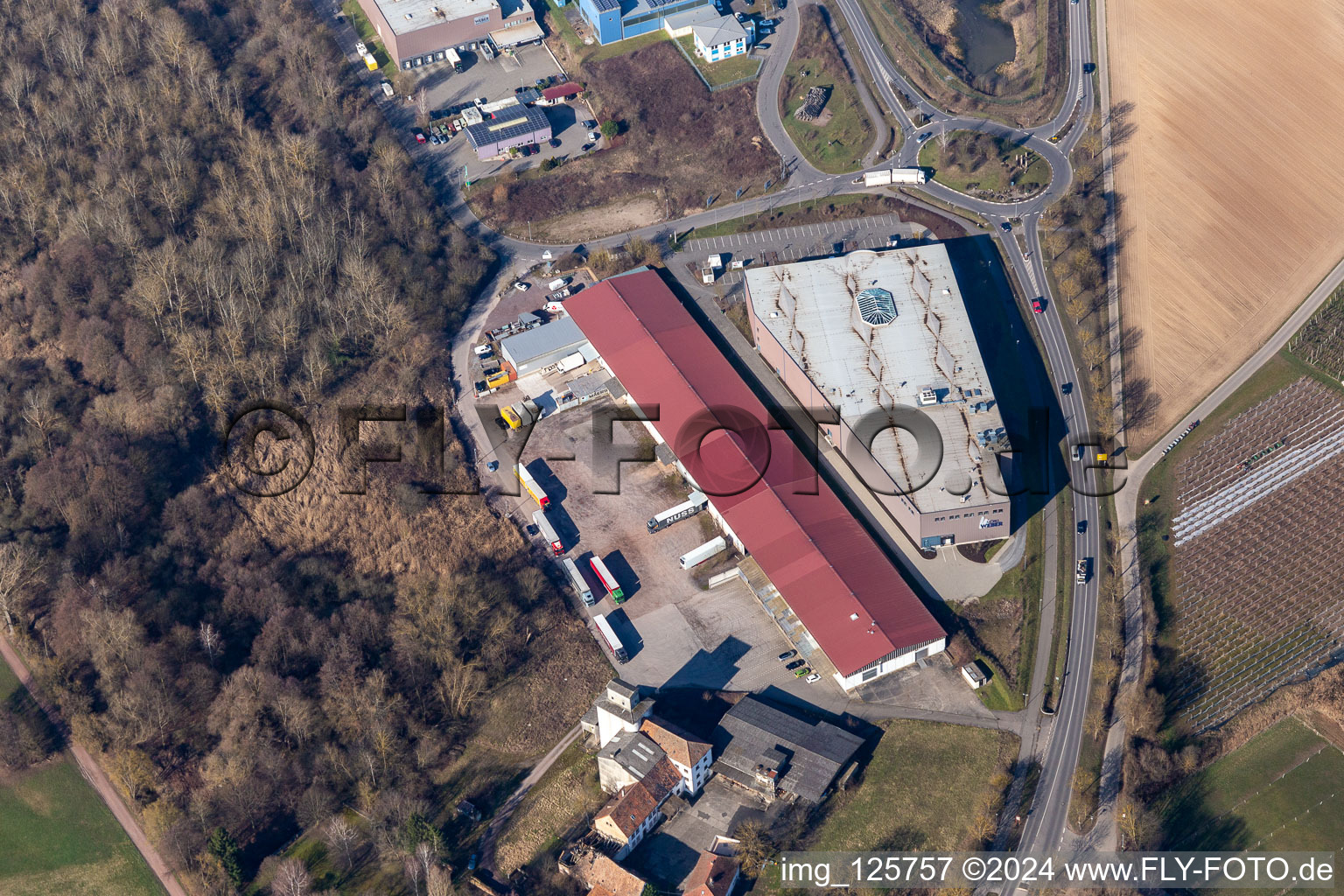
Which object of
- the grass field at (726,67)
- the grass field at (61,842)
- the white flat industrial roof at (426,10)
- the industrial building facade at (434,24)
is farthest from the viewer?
the white flat industrial roof at (426,10)

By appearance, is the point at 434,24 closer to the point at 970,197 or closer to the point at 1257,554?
the point at 970,197

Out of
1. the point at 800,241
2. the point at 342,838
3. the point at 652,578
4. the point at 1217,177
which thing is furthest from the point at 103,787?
the point at 1217,177

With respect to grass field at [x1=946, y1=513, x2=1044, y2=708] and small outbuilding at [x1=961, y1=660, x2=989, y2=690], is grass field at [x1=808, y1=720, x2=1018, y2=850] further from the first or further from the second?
grass field at [x1=946, y1=513, x2=1044, y2=708]

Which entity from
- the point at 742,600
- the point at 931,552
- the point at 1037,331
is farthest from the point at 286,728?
the point at 1037,331

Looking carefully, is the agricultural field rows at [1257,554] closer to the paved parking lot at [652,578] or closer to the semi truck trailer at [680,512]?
the paved parking lot at [652,578]

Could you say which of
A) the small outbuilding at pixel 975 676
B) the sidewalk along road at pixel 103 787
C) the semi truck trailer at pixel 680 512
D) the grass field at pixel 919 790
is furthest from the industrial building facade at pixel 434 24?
the grass field at pixel 919 790

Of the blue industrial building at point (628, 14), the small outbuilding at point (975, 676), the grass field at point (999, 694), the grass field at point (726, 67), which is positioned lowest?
the grass field at point (999, 694)

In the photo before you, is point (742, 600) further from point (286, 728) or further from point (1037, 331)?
point (1037, 331)
